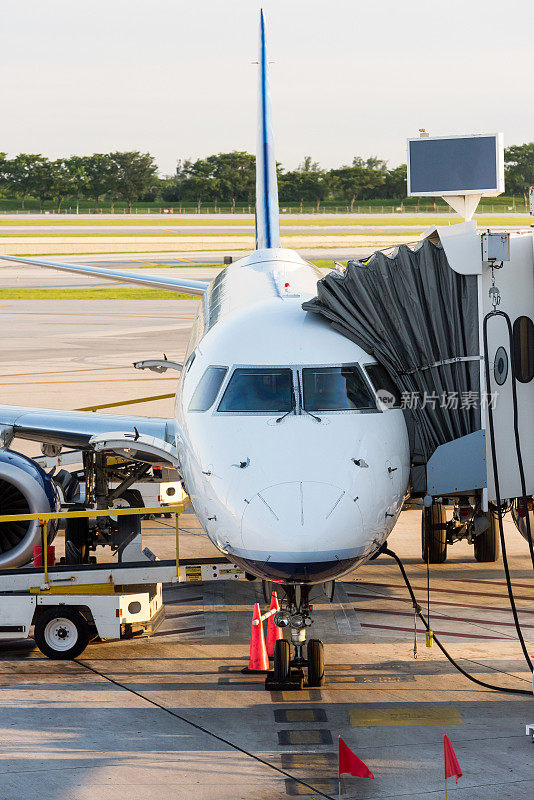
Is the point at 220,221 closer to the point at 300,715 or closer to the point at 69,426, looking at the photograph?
the point at 69,426

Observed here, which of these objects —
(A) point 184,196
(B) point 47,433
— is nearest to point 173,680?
(B) point 47,433

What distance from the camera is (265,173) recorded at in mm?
24656

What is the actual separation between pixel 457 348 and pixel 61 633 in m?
5.78

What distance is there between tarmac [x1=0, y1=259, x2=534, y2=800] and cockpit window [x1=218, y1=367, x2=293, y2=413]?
290 cm

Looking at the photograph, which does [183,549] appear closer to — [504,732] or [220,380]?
[220,380]

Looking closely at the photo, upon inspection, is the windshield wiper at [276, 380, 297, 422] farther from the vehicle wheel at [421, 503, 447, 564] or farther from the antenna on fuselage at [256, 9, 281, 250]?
the antenna on fuselage at [256, 9, 281, 250]

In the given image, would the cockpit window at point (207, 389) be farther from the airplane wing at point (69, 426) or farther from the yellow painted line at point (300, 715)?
the airplane wing at point (69, 426)

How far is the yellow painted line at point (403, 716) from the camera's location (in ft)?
37.1

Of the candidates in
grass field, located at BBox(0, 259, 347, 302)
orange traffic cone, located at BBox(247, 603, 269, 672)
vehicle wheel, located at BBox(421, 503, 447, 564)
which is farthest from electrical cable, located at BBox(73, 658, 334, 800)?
grass field, located at BBox(0, 259, 347, 302)

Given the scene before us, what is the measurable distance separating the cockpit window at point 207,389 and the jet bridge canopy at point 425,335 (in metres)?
1.44

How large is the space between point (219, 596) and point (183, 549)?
8.26 ft

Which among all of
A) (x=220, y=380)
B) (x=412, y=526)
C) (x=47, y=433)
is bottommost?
(x=412, y=526)

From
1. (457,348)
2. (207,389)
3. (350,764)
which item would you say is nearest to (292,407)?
(207,389)

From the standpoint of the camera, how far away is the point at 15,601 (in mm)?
13438
